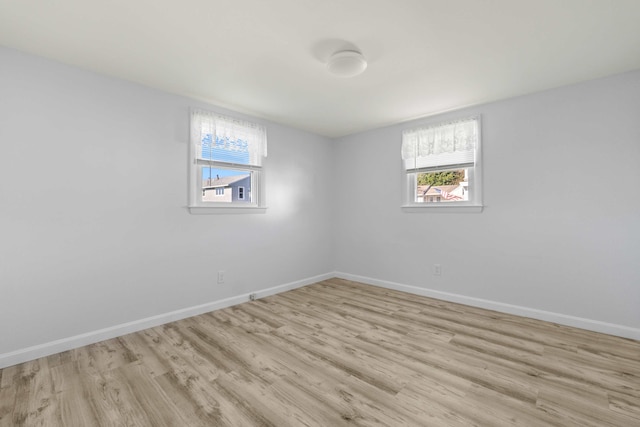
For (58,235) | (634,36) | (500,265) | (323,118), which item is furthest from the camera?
(323,118)

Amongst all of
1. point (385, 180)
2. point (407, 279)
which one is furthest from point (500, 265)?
point (385, 180)

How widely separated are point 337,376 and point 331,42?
2.39 meters

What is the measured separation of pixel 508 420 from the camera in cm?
154

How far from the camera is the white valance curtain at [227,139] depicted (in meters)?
3.14

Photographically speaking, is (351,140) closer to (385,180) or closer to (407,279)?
(385,180)

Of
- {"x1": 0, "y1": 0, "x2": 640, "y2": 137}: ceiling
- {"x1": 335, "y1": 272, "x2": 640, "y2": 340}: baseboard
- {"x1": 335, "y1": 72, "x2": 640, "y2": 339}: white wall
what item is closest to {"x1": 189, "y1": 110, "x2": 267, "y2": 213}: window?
{"x1": 0, "y1": 0, "x2": 640, "y2": 137}: ceiling

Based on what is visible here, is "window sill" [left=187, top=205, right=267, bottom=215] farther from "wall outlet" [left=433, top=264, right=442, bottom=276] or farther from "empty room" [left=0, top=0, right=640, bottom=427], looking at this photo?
"wall outlet" [left=433, top=264, right=442, bottom=276]

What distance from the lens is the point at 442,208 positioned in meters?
3.62

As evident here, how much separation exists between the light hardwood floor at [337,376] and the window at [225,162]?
140cm

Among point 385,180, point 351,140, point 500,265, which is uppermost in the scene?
point 351,140

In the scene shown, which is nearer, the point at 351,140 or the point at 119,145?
the point at 119,145

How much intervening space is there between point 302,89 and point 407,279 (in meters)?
2.80

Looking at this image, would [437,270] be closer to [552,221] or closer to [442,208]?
[442,208]

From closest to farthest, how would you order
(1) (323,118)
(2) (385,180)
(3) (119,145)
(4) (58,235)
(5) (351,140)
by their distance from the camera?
(4) (58,235)
(3) (119,145)
(1) (323,118)
(2) (385,180)
(5) (351,140)
